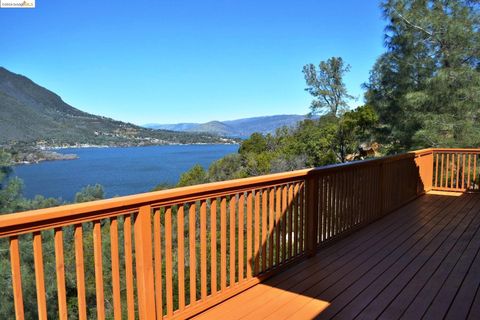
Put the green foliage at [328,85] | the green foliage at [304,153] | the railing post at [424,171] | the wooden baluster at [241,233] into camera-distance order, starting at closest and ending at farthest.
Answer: the wooden baluster at [241,233] → the railing post at [424,171] → the green foliage at [304,153] → the green foliage at [328,85]

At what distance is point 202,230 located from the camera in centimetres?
253

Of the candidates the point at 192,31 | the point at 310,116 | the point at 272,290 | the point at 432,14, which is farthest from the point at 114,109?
the point at 272,290

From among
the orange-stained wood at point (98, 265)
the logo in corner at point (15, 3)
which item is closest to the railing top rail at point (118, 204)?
the orange-stained wood at point (98, 265)

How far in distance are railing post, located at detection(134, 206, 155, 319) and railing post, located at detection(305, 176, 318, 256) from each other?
187cm

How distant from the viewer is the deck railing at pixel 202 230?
172cm

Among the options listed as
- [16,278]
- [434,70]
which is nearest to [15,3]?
[16,278]

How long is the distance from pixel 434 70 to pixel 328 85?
19.4m

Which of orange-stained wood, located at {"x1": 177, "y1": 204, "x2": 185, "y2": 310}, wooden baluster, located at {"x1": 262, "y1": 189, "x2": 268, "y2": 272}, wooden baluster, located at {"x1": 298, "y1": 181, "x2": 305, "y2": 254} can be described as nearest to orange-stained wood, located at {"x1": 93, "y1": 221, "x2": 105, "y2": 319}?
orange-stained wood, located at {"x1": 177, "y1": 204, "x2": 185, "y2": 310}

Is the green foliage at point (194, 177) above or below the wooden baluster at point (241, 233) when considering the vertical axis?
below

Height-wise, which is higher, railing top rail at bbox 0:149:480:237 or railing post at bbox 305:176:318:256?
railing top rail at bbox 0:149:480:237

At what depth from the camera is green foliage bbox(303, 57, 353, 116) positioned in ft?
101

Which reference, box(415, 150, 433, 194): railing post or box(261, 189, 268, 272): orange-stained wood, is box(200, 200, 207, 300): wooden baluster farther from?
box(415, 150, 433, 194): railing post

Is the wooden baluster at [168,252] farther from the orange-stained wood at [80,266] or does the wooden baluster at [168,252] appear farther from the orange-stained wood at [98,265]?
the orange-stained wood at [80,266]

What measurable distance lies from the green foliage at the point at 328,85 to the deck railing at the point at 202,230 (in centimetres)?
2613
